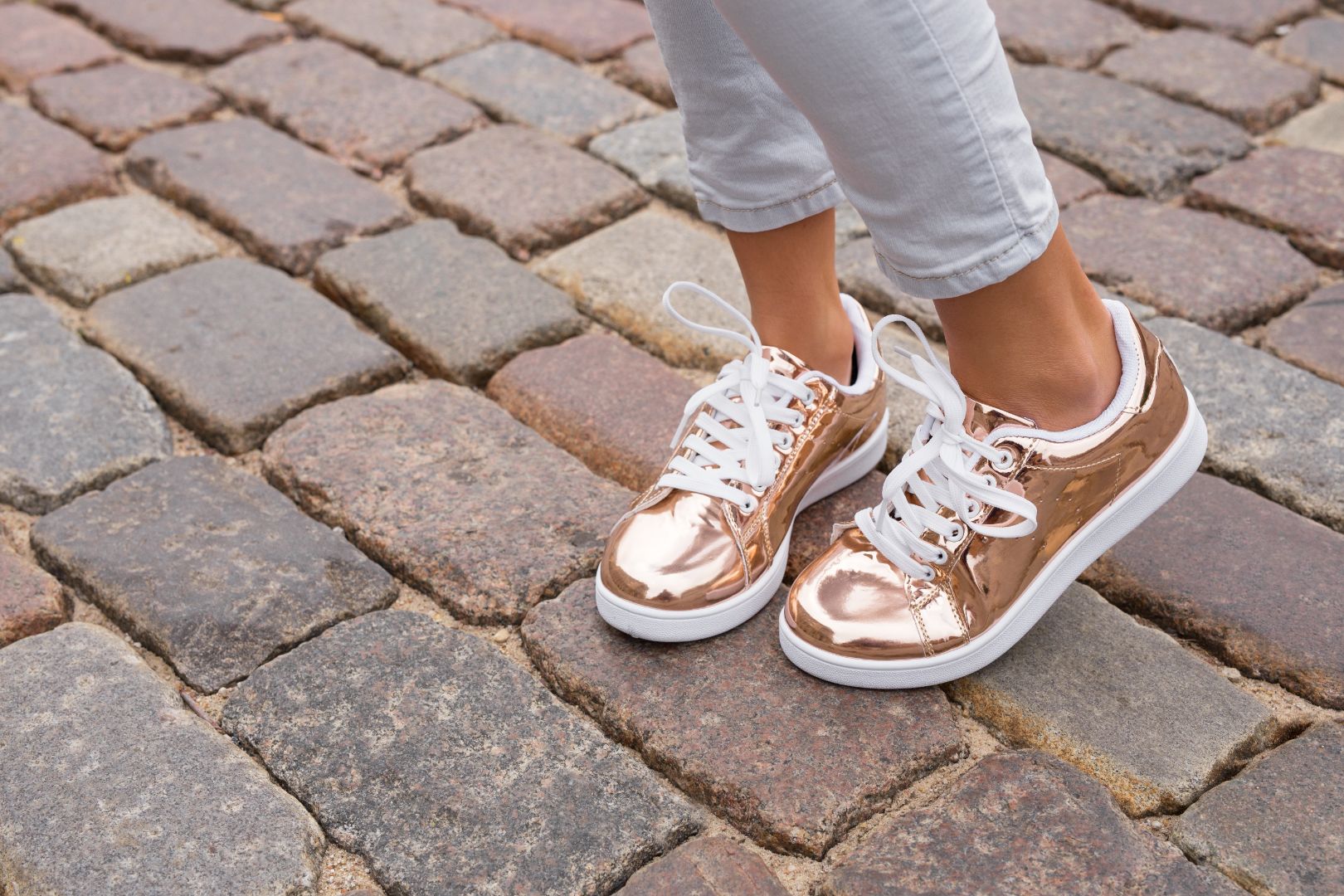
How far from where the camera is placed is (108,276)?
2.14 metres

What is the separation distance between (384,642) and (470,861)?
332mm

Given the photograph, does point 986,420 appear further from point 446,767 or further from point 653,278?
point 653,278

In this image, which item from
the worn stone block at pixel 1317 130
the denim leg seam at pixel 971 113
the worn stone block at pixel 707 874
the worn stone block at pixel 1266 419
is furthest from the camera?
the worn stone block at pixel 1317 130

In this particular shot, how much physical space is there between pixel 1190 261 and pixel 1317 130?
0.64m

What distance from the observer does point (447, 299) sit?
6.81 feet

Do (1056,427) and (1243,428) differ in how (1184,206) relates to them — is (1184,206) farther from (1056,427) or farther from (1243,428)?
(1056,427)

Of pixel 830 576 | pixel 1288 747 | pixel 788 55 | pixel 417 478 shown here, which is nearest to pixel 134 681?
pixel 417 478

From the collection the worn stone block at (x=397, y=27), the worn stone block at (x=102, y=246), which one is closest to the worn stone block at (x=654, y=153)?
the worn stone block at (x=397, y=27)

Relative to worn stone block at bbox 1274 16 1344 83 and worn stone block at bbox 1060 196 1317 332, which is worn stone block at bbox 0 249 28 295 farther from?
worn stone block at bbox 1274 16 1344 83

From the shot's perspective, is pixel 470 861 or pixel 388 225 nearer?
pixel 470 861

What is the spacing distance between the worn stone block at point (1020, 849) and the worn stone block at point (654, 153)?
1.33 m

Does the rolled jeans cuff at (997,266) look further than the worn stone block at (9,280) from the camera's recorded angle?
No

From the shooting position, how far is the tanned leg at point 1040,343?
1259 millimetres

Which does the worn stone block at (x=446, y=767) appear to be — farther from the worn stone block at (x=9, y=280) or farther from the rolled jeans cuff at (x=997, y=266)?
the worn stone block at (x=9, y=280)
